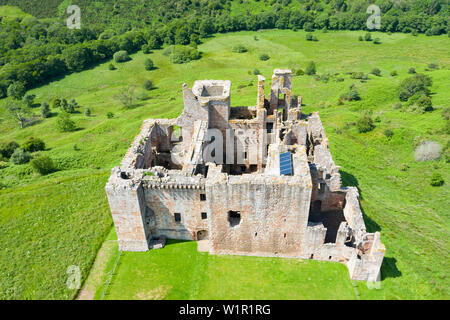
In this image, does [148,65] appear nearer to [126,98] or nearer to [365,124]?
[126,98]

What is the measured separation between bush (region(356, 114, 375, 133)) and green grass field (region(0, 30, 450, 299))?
3.73 feet

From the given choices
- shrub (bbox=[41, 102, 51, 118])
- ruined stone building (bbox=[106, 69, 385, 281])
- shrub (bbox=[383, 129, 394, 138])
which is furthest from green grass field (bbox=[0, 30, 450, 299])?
shrub (bbox=[41, 102, 51, 118])

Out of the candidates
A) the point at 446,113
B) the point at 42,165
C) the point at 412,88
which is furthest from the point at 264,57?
the point at 42,165

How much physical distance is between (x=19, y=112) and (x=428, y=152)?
9179 cm

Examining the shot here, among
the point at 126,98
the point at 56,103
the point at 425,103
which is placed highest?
the point at 425,103

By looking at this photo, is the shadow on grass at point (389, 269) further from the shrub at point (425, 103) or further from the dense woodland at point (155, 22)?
the dense woodland at point (155, 22)

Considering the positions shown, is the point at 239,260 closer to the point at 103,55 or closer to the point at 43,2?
the point at 103,55

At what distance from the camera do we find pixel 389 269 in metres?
35.6

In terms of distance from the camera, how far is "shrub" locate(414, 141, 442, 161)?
5831 cm

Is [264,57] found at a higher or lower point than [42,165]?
higher

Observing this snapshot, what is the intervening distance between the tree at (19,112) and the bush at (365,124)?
251ft

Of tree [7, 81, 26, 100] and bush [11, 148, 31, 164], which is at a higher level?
bush [11, 148, 31, 164]

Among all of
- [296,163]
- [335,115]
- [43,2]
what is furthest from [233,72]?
[43,2]

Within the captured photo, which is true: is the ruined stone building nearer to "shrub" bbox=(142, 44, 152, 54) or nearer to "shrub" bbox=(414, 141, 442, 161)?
"shrub" bbox=(414, 141, 442, 161)
